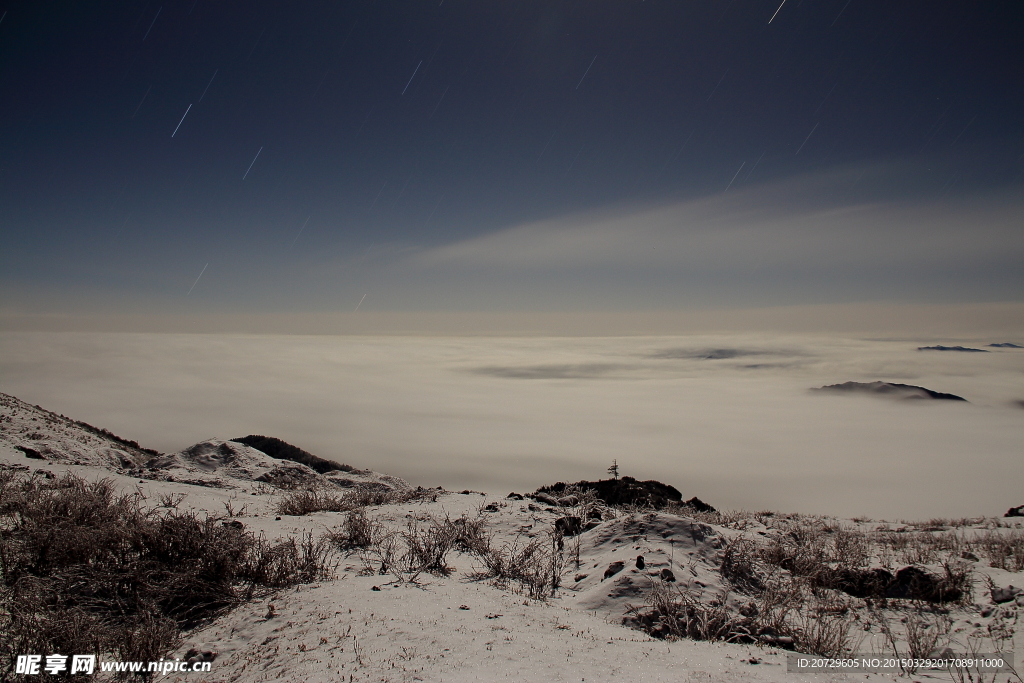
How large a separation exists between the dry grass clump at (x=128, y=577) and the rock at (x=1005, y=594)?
21.6 feet

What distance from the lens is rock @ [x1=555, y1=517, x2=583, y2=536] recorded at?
283 inches

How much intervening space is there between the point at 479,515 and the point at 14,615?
559 centimetres

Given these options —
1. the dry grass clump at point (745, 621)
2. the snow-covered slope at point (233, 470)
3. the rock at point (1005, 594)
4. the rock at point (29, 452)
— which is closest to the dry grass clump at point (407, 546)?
the dry grass clump at point (745, 621)

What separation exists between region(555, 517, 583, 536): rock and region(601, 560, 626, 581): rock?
1.99 m

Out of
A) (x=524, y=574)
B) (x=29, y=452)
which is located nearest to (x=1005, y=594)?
(x=524, y=574)

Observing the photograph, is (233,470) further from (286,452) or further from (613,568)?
(613,568)

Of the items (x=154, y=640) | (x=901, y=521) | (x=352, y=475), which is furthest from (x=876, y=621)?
(x=352, y=475)

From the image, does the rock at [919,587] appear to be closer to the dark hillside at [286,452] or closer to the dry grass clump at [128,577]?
the dry grass clump at [128,577]

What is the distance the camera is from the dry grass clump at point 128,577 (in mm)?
3211

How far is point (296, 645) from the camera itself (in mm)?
3287

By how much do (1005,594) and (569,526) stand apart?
4718 millimetres

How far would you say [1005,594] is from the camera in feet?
15.5

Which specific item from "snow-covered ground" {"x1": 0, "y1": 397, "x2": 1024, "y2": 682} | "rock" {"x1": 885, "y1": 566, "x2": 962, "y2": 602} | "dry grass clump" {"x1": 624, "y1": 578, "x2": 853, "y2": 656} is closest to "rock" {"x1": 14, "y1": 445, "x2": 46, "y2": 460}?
"snow-covered ground" {"x1": 0, "y1": 397, "x2": 1024, "y2": 682}

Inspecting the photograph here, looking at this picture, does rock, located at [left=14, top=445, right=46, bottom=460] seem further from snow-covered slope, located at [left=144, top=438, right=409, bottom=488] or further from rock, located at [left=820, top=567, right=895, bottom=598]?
rock, located at [left=820, top=567, right=895, bottom=598]
